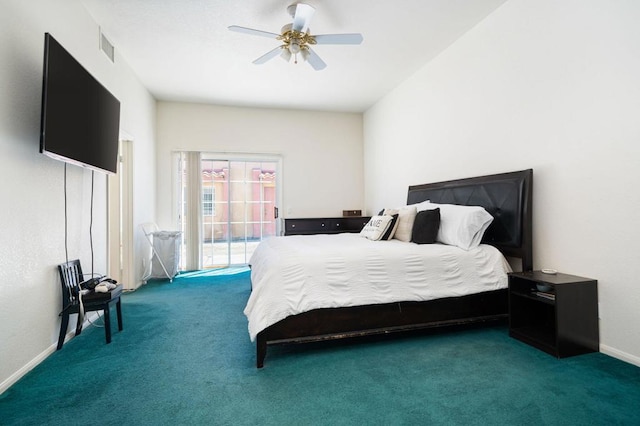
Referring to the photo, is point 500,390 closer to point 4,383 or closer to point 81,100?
point 4,383

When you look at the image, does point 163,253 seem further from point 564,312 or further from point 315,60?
point 564,312

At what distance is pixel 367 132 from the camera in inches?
228

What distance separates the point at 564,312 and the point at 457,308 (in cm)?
68

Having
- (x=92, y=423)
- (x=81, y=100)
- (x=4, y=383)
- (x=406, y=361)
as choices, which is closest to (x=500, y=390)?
(x=406, y=361)

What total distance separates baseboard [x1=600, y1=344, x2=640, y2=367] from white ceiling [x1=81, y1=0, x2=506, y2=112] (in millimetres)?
2890

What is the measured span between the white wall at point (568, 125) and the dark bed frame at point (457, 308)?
0.13 meters

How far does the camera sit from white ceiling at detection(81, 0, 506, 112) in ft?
9.17

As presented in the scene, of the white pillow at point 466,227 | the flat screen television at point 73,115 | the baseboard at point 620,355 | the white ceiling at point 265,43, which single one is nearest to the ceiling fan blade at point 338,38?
the white ceiling at point 265,43

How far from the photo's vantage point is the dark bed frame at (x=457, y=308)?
213cm

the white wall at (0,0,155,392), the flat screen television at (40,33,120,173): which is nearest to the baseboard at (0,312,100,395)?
the white wall at (0,0,155,392)

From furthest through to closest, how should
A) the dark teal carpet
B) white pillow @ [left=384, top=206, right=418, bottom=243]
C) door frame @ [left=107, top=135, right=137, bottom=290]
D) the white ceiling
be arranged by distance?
door frame @ [left=107, top=135, right=137, bottom=290] < white pillow @ [left=384, top=206, right=418, bottom=243] < the white ceiling < the dark teal carpet

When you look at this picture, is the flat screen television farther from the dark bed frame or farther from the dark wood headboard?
the dark wood headboard

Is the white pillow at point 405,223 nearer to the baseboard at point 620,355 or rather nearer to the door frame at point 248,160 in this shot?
the baseboard at point 620,355

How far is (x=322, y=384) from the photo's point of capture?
1798 mm
